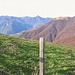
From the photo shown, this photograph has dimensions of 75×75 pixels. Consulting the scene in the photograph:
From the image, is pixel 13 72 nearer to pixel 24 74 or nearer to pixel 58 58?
pixel 24 74

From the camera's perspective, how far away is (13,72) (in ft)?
68.3

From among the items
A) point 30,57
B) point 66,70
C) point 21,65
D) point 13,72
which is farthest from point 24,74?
point 30,57

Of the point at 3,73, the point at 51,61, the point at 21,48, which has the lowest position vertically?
the point at 3,73

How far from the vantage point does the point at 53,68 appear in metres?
22.5

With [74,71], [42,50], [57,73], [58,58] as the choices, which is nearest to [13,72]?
[57,73]

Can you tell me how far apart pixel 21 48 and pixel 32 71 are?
8.34 metres

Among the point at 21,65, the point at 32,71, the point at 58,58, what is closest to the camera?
the point at 32,71

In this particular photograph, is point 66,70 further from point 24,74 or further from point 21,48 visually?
point 21,48

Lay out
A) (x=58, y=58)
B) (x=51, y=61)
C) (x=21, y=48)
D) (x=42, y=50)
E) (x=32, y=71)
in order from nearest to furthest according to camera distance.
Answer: (x=42, y=50)
(x=32, y=71)
(x=51, y=61)
(x=58, y=58)
(x=21, y=48)

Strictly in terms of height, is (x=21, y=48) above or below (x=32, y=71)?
above

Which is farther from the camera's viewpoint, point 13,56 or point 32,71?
point 13,56

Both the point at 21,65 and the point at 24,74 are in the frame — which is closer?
the point at 24,74

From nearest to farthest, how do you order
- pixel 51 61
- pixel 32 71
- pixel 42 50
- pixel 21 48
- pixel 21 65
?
1. pixel 42 50
2. pixel 32 71
3. pixel 21 65
4. pixel 51 61
5. pixel 21 48

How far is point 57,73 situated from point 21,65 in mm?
3714
